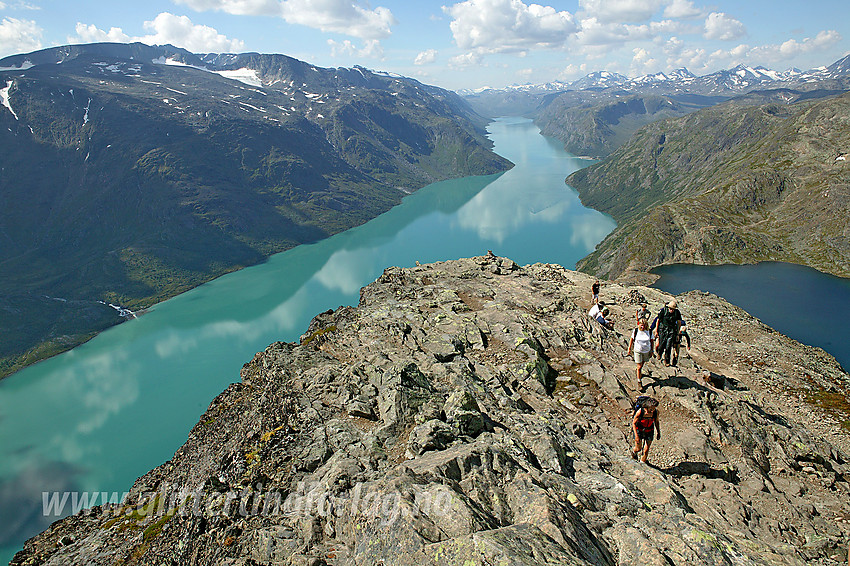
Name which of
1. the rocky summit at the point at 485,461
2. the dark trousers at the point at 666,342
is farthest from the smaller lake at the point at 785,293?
the dark trousers at the point at 666,342

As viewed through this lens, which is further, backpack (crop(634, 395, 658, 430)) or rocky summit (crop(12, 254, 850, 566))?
backpack (crop(634, 395, 658, 430))

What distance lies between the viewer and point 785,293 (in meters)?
136

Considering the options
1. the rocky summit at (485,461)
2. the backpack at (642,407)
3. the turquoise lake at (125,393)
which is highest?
the backpack at (642,407)

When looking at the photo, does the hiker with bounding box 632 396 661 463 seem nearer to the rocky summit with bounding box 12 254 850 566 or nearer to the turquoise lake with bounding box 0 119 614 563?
the rocky summit with bounding box 12 254 850 566

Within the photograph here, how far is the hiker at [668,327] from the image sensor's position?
24484mm

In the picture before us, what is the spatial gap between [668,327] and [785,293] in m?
153

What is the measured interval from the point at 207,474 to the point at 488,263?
39457mm

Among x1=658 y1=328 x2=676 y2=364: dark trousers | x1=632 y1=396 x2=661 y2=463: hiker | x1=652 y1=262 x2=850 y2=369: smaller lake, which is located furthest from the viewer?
x1=652 y1=262 x2=850 y2=369: smaller lake

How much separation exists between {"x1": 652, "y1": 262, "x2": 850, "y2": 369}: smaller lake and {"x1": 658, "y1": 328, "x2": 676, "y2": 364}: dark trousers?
105 m

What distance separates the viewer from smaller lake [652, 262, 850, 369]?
109125mm

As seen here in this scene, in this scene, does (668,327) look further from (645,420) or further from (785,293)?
(785,293)

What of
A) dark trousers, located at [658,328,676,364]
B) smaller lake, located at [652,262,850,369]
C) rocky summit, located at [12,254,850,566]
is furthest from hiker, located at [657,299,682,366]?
smaller lake, located at [652,262,850,369]

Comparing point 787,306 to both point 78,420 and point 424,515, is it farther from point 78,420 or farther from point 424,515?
point 78,420

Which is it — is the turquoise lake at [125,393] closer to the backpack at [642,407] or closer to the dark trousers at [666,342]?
the dark trousers at [666,342]
